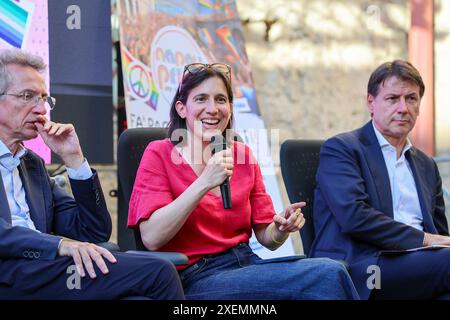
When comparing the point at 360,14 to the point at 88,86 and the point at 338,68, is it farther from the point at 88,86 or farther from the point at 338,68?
the point at 88,86

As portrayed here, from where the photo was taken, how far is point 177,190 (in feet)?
9.10

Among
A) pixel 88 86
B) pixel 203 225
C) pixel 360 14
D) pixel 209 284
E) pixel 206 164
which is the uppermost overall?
pixel 360 14

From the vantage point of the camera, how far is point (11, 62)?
2680 millimetres

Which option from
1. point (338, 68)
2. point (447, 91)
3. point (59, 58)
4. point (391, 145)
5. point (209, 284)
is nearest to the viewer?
point (209, 284)

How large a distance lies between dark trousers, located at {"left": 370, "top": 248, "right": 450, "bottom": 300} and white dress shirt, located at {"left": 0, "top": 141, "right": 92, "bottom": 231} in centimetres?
131

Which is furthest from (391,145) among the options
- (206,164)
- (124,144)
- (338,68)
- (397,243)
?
(338,68)

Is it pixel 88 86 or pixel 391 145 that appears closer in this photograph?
pixel 391 145

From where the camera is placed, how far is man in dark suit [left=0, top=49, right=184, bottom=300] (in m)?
2.32

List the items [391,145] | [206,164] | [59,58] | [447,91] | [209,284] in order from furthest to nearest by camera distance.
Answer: [447,91]
[59,58]
[391,145]
[206,164]
[209,284]

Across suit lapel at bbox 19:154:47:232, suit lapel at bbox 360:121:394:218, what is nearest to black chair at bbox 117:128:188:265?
suit lapel at bbox 19:154:47:232

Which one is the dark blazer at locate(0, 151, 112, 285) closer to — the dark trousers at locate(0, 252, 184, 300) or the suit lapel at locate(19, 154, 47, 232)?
the suit lapel at locate(19, 154, 47, 232)

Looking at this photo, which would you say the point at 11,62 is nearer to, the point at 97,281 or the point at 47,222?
the point at 47,222

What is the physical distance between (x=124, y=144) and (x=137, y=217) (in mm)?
419

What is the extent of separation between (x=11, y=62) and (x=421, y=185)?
178 centimetres
